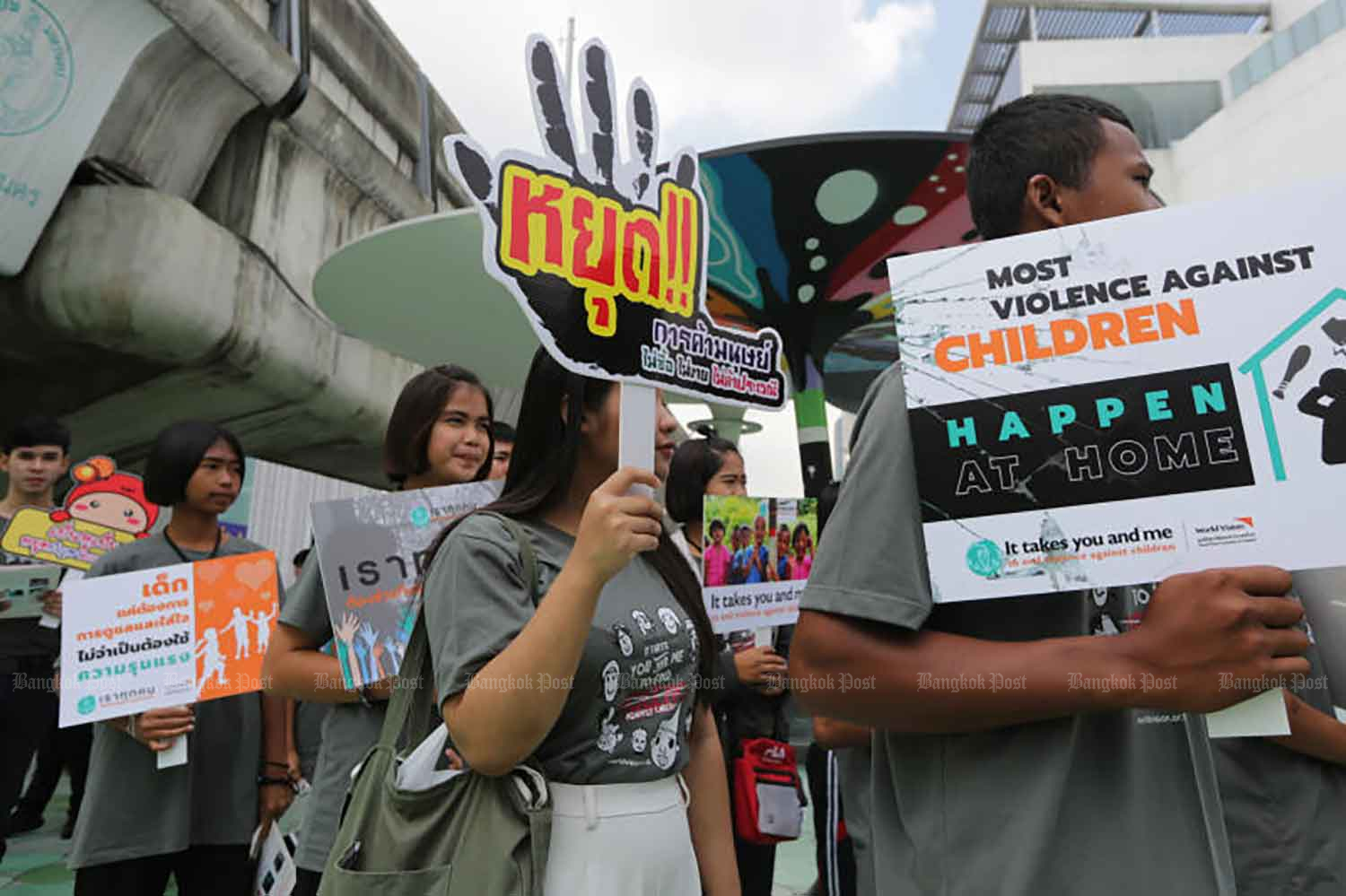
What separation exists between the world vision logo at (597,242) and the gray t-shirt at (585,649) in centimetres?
39

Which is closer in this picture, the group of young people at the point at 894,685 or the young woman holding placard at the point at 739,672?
the group of young people at the point at 894,685

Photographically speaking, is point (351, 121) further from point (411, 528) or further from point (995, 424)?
point (995, 424)

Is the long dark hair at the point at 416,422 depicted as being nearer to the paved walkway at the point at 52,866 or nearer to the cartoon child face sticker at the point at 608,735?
the cartoon child face sticker at the point at 608,735

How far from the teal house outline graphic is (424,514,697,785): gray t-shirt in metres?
0.87

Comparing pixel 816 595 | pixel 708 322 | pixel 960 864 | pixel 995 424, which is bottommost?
pixel 960 864

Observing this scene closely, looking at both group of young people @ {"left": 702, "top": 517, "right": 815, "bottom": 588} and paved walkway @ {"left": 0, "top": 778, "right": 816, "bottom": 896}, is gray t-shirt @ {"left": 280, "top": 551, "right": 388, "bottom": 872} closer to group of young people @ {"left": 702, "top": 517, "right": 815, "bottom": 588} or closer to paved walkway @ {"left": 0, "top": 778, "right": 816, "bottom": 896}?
group of young people @ {"left": 702, "top": 517, "right": 815, "bottom": 588}

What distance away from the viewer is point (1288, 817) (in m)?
1.25

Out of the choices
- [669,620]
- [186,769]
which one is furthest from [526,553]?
[186,769]

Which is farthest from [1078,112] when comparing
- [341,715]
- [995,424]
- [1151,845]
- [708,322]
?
[341,715]

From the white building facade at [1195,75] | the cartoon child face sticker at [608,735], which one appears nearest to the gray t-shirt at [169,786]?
the cartoon child face sticker at [608,735]

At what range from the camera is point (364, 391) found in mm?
9438

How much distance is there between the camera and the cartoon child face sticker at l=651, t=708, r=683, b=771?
1451 millimetres

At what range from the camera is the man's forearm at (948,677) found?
0.91 meters

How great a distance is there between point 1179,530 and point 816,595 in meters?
0.38
